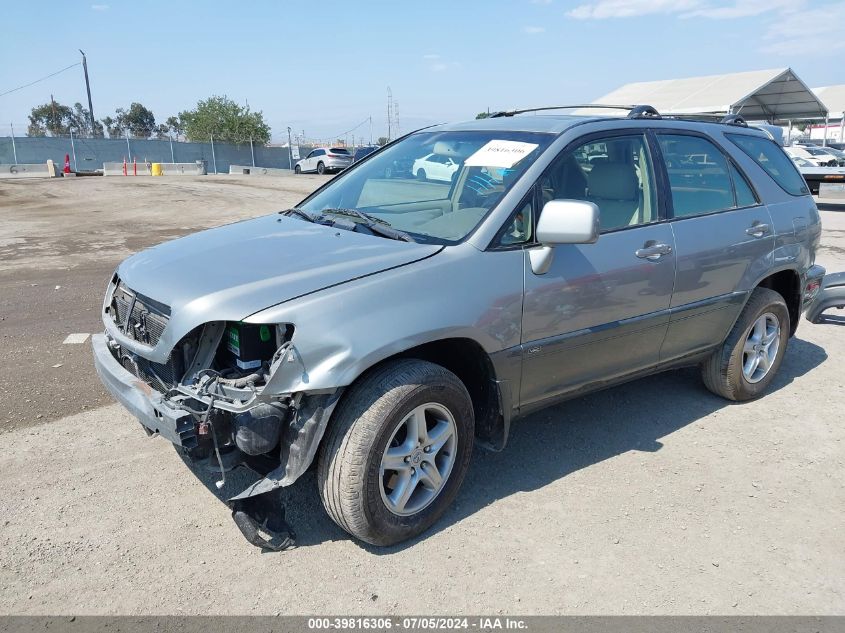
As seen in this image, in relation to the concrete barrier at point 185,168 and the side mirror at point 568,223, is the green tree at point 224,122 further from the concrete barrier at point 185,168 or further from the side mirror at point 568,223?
the side mirror at point 568,223

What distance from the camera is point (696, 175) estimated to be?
422 cm

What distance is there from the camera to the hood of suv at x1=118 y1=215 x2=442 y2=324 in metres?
2.76

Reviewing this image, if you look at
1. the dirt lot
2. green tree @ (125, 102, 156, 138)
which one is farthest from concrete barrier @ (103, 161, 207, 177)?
green tree @ (125, 102, 156, 138)

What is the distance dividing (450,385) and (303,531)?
3.32 ft

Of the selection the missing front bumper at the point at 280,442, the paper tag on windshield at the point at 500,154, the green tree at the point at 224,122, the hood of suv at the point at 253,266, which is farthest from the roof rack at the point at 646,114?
the green tree at the point at 224,122

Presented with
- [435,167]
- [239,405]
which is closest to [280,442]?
[239,405]

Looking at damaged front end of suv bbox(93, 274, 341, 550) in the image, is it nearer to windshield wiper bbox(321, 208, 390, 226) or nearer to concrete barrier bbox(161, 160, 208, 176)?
windshield wiper bbox(321, 208, 390, 226)

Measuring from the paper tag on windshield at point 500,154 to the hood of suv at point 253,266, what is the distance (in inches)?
30.2

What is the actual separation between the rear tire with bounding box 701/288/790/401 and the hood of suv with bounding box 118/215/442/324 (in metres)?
2.59

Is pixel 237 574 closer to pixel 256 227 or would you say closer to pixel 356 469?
pixel 356 469

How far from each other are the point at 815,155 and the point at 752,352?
89.2 feet

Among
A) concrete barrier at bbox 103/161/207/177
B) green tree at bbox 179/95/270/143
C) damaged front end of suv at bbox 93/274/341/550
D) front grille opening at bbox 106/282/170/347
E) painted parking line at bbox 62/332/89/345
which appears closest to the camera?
damaged front end of suv at bbox 93/274/341/550

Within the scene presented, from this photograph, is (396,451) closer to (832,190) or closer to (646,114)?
(646,114)

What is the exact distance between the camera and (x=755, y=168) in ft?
15.2
